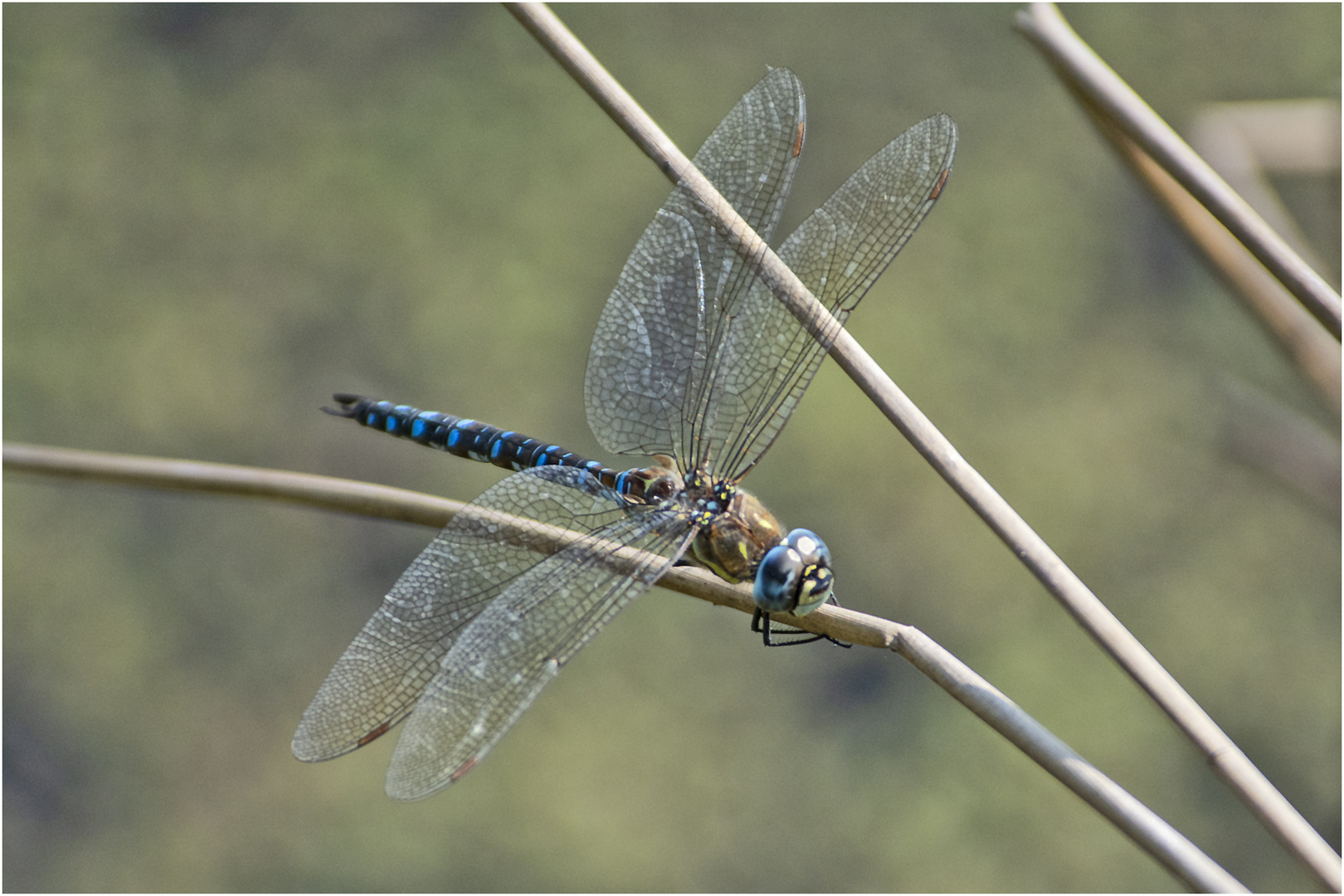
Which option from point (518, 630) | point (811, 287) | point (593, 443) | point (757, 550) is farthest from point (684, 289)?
point (593, 443)

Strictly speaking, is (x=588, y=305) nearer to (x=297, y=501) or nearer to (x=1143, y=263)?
(x=1143, y=263)

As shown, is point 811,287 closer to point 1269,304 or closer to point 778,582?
point 778,582

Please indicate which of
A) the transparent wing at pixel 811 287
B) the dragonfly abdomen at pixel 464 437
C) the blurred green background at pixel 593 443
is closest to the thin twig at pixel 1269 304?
the transparent wing at pixel 811 287

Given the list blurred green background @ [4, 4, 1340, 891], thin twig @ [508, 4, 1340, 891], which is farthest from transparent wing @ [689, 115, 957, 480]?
blurred green background @ [4, 4, 1340, 891]

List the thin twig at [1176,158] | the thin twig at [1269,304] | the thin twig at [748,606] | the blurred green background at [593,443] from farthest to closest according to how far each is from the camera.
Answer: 1. the blurred green background at [593,443]
2. the thin twig at [1269,304]
3. the thin twig at [1176,158]
4. the thin twig at [748,606]

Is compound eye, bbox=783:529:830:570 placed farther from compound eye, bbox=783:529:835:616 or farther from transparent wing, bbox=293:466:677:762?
transparent wing, bbox=293:466:677:762

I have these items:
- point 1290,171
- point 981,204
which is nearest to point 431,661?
point 1290,171

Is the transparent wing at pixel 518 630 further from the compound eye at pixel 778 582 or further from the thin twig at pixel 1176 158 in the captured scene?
the thin twig at pixel 1176 158

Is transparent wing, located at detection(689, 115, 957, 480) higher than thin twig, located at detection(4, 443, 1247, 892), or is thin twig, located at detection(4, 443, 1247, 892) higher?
transparent wing, located at detection(689, 115, 957, 480)
